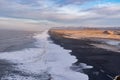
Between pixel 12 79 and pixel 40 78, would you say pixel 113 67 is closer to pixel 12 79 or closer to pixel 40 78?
pixel 40 78

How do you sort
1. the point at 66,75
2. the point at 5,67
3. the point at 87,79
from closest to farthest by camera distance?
1. the point at 87,79
2. the point at 66,75
3. the point at 5,67

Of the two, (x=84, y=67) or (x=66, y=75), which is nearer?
(x=66, y=75)

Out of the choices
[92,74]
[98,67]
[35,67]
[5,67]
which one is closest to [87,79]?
[92,74]

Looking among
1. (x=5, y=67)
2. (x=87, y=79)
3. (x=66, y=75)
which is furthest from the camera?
(x=5, y=67)

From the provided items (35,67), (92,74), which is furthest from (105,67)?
(35,67)

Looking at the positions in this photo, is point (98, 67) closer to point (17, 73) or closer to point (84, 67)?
point (84, 67)

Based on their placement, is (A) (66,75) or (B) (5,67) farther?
(B) (5,67)

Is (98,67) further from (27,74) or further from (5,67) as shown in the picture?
(5,67)
